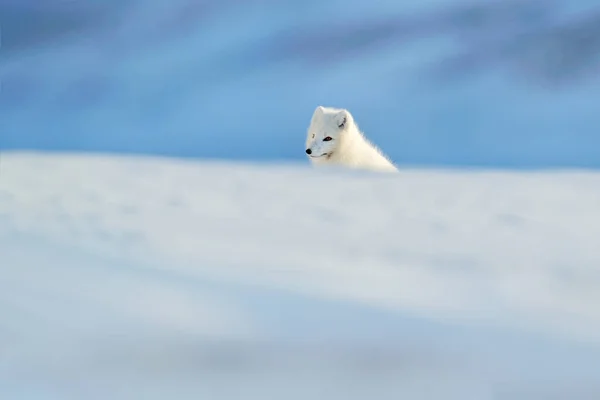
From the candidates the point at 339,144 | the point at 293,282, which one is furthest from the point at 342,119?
the point at 293,282

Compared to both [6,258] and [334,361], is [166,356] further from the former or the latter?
[6,258]

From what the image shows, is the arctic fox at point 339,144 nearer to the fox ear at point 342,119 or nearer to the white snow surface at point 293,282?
the fox ear at point 342,119

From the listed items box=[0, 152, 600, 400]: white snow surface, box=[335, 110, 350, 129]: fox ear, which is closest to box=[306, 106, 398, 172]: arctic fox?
box=[335, 110, 350, 129]: fox ear

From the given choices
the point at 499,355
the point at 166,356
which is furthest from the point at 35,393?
the point at 499,355

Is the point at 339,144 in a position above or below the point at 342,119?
below

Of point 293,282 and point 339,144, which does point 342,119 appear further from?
point 293,282

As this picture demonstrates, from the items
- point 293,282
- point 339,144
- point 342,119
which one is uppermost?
point 342,119

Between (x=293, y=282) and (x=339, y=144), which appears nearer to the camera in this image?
(x=293, y=282)
